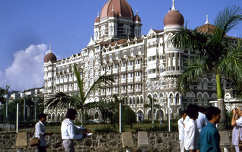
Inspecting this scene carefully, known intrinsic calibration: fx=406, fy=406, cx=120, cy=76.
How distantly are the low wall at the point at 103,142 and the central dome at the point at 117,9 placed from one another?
63.3 m

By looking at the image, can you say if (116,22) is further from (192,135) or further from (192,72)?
(192,135)

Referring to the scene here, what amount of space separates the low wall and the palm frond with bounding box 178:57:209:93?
2.16 meters

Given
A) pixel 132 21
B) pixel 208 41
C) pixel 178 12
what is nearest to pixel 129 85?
pixel 178 12

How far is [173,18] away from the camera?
56312 mm

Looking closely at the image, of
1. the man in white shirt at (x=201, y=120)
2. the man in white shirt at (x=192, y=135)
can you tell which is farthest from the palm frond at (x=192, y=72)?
the man in white shirt at (x=192, y=135)

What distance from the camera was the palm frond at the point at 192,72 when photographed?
16.7m

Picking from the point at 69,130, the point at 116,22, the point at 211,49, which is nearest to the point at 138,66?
the point at 116,22

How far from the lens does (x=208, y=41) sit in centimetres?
1694

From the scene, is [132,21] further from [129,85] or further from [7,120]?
[7,120]

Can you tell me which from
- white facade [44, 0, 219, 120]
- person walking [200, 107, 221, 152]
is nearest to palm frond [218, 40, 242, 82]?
person walking [200, 107, 221, 152]

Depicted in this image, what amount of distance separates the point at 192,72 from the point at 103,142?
476 centimetres

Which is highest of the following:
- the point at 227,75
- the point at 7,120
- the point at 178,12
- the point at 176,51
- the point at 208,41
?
the point at 178,12

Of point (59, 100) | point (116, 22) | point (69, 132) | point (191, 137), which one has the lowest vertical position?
point (191, 137)

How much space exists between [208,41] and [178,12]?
40.9 m
